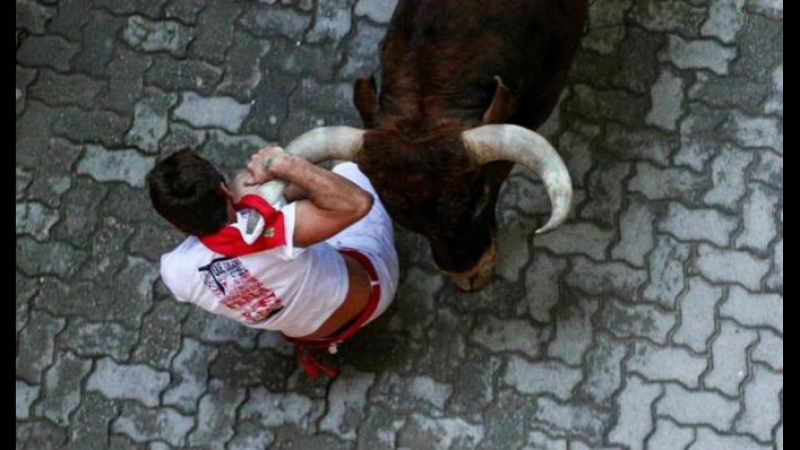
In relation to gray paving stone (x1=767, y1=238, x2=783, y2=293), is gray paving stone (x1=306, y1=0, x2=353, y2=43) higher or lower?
higher

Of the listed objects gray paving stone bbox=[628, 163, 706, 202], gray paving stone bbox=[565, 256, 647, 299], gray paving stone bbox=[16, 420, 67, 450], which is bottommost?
gray paving stone bbox=[16, 420, 67, 450]

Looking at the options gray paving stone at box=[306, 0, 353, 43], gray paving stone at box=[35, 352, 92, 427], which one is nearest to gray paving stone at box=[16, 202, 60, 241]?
gray paving stone at box=[35, 352, 92, 427]

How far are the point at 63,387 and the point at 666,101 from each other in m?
3.29

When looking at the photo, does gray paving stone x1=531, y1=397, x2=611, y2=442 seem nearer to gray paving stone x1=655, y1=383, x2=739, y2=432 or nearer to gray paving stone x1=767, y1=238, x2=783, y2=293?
A: gray paving stone x1=655, y1=383, x2=739, y2=432

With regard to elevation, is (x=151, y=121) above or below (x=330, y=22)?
below

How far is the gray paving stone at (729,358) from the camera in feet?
16.8

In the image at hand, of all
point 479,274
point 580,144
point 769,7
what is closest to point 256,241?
point 479,274

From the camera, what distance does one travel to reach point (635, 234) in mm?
Result: 5281

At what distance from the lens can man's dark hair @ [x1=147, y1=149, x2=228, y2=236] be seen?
13.5ft

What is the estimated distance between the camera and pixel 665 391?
515 cm

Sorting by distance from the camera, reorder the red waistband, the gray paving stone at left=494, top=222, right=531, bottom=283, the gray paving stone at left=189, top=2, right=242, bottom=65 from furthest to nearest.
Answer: the gray paving stone at left=189, top=2, right=242, bottom=65 < the gray paving stone at left=494, top=222, right=531, bottom=283 < the red waistband

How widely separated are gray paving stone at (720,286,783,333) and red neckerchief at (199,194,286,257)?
7.18ft

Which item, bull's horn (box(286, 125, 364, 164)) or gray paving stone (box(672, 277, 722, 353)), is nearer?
bull's horn (box(286, 125, 364, 164))

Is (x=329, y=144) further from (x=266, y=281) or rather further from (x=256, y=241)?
(x=266, y=281)
